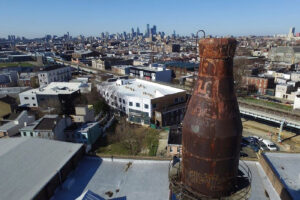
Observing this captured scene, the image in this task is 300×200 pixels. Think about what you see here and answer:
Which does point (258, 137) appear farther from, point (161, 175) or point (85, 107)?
point (85, 107)

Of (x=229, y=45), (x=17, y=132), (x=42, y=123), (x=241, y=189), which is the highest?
(x=229, y=45)

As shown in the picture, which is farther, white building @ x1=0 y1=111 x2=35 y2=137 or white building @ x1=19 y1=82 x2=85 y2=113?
white building @ x1=19 y1=82 x2=85 y2=113

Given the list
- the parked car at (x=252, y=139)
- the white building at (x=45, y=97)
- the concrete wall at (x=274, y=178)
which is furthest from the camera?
the white building at (x=45, y=97)

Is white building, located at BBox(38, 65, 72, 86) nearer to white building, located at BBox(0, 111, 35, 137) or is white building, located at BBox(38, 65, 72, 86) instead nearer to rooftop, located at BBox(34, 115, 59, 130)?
white building, located at BBox(0, 111, 35, 137)

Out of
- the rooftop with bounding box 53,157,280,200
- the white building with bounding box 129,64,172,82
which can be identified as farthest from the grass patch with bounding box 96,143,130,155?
the white building with bounding box 129,64,172,82

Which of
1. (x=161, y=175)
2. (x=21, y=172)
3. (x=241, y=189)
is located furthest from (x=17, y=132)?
(x=241, y=189)

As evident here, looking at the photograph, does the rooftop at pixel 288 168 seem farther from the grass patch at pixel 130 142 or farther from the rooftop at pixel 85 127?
the rooftop at pixel 85 127

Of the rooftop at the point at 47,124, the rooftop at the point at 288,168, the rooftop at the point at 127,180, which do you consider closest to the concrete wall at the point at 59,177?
the rooftop at the point at 127,180
